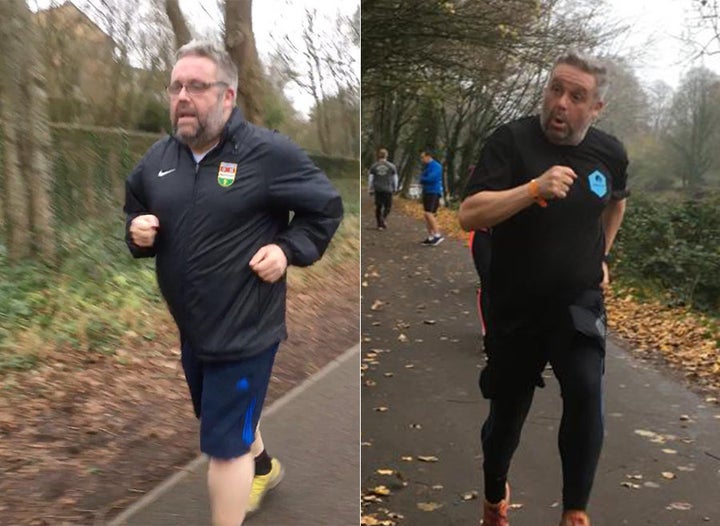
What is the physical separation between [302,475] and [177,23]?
1295 millimetres

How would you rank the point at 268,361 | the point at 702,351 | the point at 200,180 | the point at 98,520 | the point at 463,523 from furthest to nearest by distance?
the point at 702,351
the point at 463,523
the point at 98,520
the point at 268,361
the point at 200,180

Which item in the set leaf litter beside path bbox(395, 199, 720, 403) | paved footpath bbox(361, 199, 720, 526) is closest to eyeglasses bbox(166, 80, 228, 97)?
paved footpath bbox(361, 199, 720, 526)

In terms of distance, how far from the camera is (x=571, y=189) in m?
2.41

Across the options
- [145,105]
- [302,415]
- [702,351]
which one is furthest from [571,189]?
[702,351]

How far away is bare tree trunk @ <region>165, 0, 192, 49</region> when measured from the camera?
6.08 feet

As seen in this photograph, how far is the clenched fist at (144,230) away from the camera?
1851mm

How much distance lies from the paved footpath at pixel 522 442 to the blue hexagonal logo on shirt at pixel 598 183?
148cm

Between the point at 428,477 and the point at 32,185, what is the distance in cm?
229

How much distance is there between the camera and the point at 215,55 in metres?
1.79

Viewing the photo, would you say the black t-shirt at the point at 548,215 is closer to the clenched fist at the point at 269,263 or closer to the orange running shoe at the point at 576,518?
the orange running shoe at the point at 576,518

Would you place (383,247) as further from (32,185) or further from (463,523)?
(32,185)

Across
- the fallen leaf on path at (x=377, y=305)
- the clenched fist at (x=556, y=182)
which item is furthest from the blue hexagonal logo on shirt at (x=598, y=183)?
the fallen leaf on path at (x=377, y=305)

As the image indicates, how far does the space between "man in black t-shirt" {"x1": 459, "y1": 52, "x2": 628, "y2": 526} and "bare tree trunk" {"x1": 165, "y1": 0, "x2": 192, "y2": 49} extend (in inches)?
39.5

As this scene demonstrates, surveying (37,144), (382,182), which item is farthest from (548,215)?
(382,182)
